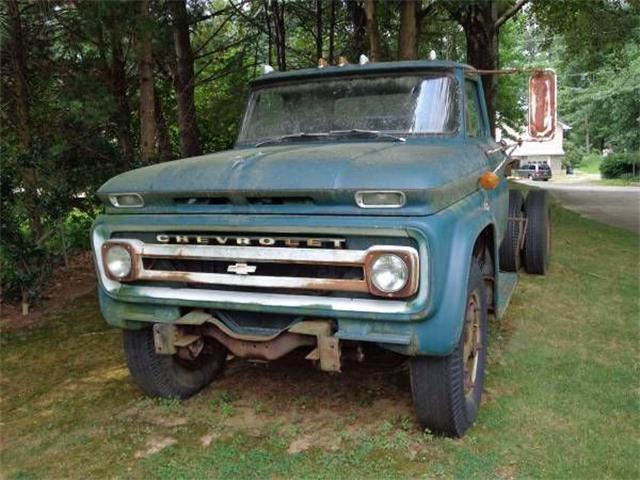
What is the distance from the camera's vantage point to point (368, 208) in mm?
2936

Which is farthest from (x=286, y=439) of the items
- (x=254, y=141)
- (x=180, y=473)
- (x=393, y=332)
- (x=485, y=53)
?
(x=485, y=53)

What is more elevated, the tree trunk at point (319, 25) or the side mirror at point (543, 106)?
the tree trunk at point (319, 25)

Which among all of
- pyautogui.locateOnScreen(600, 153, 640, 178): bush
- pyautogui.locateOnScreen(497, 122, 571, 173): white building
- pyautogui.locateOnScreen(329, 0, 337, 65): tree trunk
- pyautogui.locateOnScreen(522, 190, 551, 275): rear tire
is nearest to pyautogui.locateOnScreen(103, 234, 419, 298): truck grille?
pyautogui.locateOnScreen(522, 190, 551, 275): rear tire

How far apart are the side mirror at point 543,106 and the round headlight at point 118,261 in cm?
278

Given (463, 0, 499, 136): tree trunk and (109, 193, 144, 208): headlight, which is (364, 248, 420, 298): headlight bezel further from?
(463, 0, 499, 136): tree trunk

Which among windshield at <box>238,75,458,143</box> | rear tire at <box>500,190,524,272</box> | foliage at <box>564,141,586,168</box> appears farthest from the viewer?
foliage at <box>564,141,586,168</box>

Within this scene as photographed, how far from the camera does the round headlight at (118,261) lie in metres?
3.43

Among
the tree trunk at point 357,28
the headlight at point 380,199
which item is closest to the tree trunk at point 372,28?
the tree trunk at point 357,28

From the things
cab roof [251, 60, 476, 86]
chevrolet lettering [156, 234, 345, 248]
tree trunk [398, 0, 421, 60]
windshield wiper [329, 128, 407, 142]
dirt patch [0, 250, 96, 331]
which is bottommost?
dirt patch [0, 250, 96, 331]

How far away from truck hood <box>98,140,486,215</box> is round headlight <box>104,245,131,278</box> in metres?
0.23

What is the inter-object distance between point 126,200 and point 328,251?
1215 mm

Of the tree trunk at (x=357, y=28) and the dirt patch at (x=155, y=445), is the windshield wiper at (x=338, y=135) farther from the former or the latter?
the tree trunk at (x=357, y=28)

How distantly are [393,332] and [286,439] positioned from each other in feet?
3.19

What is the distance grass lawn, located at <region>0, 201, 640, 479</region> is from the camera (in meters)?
3.21
